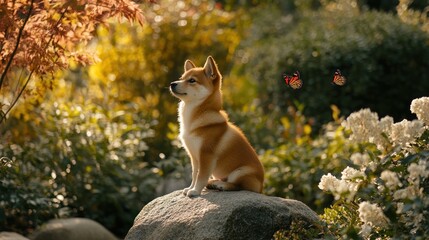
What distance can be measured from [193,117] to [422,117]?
1.61 meters

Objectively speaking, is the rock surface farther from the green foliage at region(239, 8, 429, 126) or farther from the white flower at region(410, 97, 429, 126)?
the green foliage at region(239, 8, 429, 126)

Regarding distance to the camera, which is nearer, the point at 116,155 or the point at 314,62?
the point at 116,155

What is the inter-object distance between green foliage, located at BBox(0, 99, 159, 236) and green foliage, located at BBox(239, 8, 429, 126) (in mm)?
3077

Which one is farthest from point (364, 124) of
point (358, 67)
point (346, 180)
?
point (358, 67)

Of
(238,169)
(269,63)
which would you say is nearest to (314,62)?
(269,63)

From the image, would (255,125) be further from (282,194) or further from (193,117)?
(193,117)

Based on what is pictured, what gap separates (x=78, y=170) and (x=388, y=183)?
14.5 ft

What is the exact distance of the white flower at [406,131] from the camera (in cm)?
457

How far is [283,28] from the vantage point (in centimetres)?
1599

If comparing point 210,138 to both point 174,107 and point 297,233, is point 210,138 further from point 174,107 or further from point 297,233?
point 174,107

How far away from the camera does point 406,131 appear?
15.1ft

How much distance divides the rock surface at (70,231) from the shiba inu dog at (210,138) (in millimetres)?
1850

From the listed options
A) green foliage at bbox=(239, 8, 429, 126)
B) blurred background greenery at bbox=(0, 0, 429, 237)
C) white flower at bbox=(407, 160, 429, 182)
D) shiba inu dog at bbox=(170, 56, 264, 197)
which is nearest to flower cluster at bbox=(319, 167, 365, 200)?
white flower at bbox=(407, 160, 429, 182)

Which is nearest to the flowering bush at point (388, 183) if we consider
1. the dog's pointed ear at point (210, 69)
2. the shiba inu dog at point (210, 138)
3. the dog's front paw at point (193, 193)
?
the shiba inu dog at point (210, 138)
